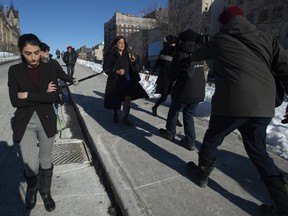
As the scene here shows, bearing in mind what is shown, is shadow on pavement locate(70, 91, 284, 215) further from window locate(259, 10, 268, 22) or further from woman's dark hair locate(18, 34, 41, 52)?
window locate(259, 10, 268, 22)

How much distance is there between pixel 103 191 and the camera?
333cm

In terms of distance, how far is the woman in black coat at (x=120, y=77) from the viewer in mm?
5445

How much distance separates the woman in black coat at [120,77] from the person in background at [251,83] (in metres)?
2.85

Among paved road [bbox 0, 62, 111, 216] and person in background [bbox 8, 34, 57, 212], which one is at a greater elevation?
person in background [bbox 8, 34, 57, 212]

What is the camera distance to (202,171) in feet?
10.2

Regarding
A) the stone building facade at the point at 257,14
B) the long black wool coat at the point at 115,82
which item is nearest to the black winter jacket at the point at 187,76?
the long black wool coat at the point at 115,82

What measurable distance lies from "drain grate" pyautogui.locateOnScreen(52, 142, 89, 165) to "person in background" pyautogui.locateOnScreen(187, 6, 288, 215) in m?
2.44

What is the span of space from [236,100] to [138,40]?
8046 cm

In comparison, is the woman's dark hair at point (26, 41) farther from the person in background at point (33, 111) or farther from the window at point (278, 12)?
the window at point (278, 12)

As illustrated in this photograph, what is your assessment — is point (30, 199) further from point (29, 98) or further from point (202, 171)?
point (202, 171)

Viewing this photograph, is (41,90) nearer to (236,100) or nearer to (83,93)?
(236,100)

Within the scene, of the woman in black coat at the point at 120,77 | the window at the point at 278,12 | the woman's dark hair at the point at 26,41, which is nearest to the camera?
the woman's dark hair at the point at 26,41

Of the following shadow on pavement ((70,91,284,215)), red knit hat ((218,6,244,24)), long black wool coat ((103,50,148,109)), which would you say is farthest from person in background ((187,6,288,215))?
long black wool coat ((103,50,148,109))

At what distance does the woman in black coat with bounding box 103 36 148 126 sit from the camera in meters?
5.45
